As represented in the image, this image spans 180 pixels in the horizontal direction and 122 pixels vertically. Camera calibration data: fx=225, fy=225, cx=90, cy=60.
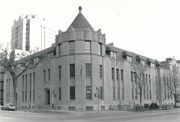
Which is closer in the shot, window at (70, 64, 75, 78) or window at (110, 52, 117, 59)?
window at (70, 64, 75, 78)

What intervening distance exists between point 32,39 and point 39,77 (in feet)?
312

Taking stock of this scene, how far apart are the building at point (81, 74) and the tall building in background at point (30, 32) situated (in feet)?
294

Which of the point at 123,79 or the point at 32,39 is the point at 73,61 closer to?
the point at 123,79

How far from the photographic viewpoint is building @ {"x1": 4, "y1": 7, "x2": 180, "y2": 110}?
138 ft

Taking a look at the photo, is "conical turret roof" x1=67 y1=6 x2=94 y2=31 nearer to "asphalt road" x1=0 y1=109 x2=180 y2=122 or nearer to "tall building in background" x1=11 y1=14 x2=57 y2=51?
"asphalt road" x1=0 y1=109 x2=180 y2=122

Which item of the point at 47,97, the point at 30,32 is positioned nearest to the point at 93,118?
the point at 47,97

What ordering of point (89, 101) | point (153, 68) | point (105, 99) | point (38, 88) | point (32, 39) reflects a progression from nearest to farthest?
point (89, 101) < point (105, 99) < point (38, 88) < point (153, 68) < point (32, 39)

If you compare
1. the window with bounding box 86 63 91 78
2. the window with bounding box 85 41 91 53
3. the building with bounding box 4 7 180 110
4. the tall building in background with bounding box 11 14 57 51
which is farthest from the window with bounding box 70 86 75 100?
the tall building in background with bounding box 11 14 57 51

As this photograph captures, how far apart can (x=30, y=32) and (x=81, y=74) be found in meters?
108

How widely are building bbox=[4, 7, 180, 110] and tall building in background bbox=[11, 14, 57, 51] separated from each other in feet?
294

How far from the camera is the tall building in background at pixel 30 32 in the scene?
140750 millimetres

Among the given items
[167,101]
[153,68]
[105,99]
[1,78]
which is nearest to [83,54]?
[105,99]

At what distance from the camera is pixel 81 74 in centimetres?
4003

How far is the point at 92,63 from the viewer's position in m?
43.1
